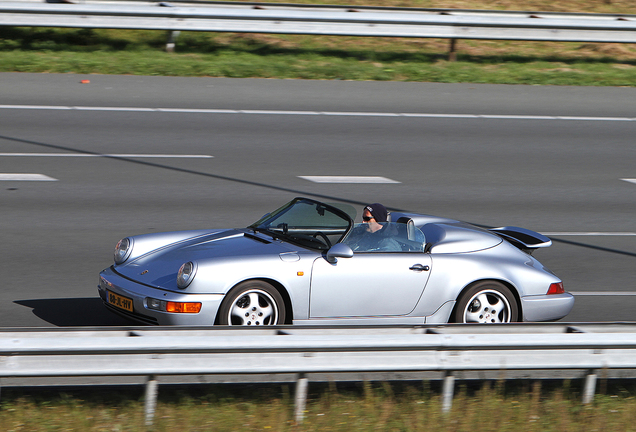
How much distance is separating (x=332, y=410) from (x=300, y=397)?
0.84 ft

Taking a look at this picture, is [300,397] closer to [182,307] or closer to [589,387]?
[182,307]

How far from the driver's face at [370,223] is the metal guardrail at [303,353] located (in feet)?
4.85

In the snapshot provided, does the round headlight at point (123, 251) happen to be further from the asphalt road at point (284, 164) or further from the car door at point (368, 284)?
the car door at point (368, 284)

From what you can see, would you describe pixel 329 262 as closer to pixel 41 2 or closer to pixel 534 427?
pixel 534 427

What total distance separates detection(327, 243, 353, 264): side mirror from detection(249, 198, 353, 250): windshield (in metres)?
0.20

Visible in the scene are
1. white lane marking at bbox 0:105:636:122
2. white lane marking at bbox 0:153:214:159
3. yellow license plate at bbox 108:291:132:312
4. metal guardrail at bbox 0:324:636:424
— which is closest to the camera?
metal guardrail at bbox 0:324:636:424

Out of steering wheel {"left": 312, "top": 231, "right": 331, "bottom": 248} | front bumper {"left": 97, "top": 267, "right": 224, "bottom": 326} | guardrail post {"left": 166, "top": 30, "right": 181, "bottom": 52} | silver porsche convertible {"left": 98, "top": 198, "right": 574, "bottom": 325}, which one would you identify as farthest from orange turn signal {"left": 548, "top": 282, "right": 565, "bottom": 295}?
guardrail post {"left": 166, "top": 30, "right": 181, "bottom": 52}

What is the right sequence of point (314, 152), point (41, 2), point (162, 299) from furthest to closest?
point (41, 2) → point (314, 152) → point (162, 299)

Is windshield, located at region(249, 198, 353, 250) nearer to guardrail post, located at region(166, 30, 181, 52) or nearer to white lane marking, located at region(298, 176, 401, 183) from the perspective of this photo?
white lane marking, located at region(298, 176, 401, 183)

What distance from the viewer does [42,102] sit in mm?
15031

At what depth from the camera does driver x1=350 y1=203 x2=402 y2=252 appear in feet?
23.3

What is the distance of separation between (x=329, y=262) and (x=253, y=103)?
9342 mm

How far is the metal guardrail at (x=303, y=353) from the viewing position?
4941 millimetres

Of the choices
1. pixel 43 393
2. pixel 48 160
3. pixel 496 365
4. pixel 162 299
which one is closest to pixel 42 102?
pixel 48 160
